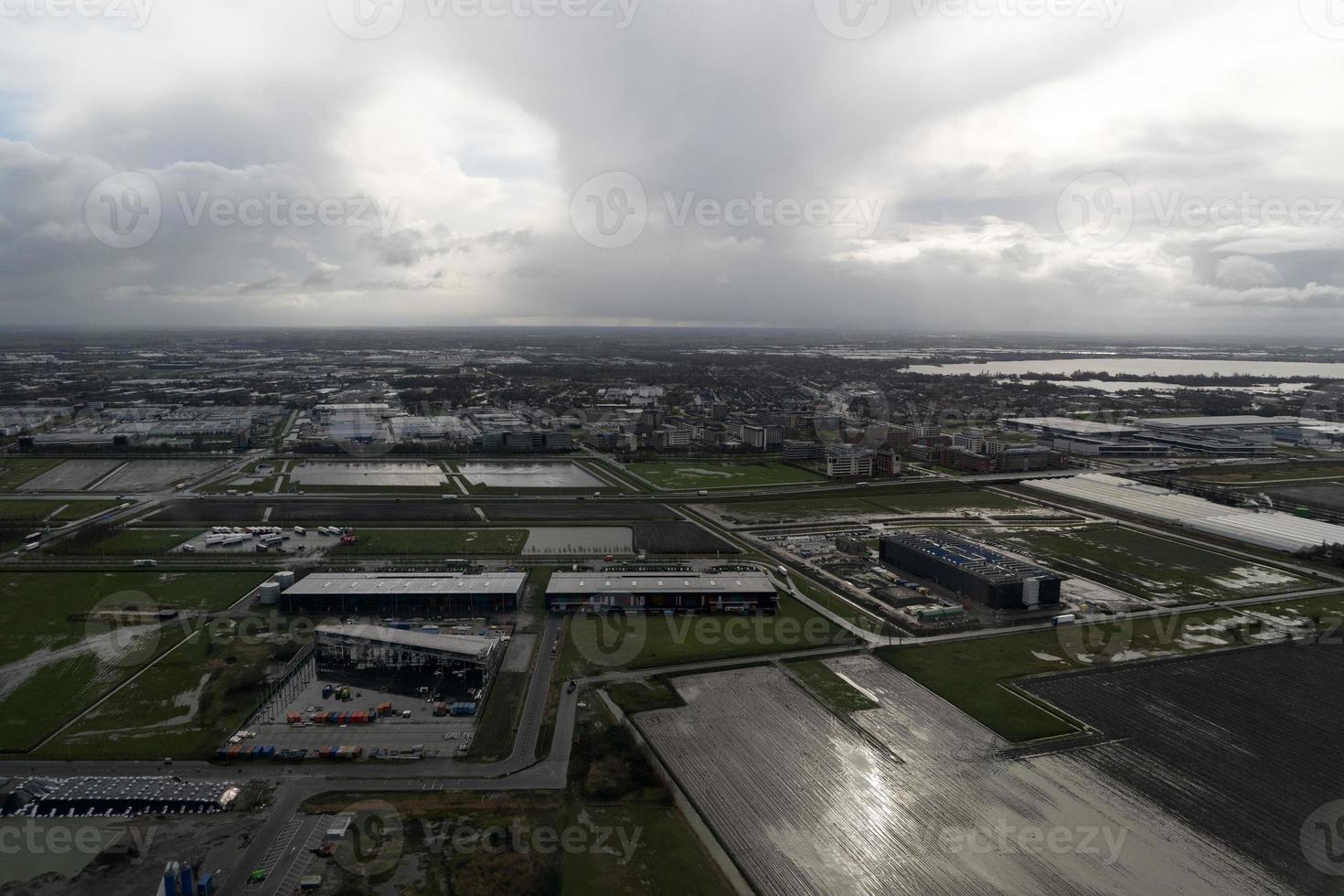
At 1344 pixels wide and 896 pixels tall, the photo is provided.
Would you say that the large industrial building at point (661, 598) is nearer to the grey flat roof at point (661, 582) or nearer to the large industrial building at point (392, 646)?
the grey flat roof at point (661, 582)

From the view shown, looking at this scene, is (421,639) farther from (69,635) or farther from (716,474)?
(716,474)

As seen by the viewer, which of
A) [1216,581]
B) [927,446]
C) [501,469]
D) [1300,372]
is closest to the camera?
[1216,581]

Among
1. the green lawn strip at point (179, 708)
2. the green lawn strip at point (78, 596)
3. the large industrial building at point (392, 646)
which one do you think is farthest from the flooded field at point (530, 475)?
the green lawn strip at point (179, 708)

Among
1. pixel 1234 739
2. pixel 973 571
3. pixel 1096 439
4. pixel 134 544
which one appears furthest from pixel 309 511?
pixel 1096 439

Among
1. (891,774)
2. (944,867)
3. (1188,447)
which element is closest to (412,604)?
(891,774)

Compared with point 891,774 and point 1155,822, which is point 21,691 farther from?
point 1155,822

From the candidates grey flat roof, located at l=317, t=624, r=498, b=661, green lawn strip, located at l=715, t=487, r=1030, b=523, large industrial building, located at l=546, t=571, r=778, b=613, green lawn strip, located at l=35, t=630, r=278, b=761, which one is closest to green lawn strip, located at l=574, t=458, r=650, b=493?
green lawn strip, located at l=715, t=487, r=1030, b=523

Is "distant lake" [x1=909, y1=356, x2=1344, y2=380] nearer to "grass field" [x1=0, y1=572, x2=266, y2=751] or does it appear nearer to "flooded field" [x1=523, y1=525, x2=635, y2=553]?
"flooded field" [x1=523, y1=525, x2=635, y2=553]
